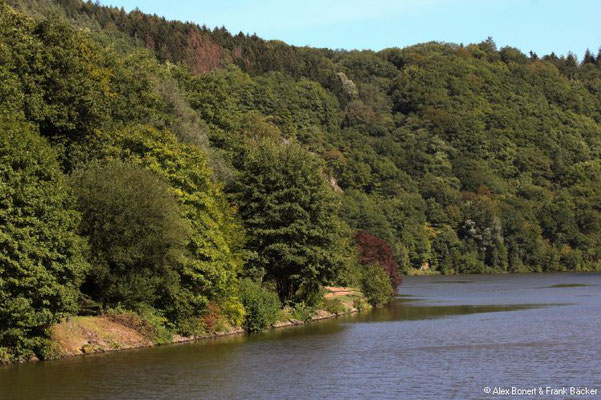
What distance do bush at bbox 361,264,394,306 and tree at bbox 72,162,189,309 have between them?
42455 mm

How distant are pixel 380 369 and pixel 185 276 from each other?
18.6 meters

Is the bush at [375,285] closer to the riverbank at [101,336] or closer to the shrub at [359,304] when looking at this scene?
the shrub at [359,304]

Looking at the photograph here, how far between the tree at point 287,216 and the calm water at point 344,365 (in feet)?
18.3

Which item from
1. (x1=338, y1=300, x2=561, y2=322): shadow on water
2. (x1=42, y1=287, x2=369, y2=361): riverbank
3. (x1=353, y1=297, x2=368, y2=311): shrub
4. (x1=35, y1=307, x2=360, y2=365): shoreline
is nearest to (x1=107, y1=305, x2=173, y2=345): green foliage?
(x1=42, y1=287, x2=369, y2=361): riverbank

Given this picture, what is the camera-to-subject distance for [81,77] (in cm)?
5959

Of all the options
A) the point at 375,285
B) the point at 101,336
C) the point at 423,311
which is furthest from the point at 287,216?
the point at 375,285

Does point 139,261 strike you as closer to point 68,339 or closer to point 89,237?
point 89,237

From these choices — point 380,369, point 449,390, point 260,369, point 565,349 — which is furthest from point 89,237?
point 565,349

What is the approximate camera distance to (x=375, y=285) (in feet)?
302

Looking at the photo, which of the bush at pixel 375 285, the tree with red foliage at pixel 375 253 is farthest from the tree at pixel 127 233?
the tree with red foliage at pixel 375 253

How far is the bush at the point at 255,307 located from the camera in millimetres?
61987

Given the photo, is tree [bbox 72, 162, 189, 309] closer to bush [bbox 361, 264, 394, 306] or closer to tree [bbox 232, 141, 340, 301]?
tree [bbox 232, 141, 340, 301]

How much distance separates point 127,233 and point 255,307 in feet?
51.0

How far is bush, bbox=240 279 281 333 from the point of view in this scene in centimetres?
6199
